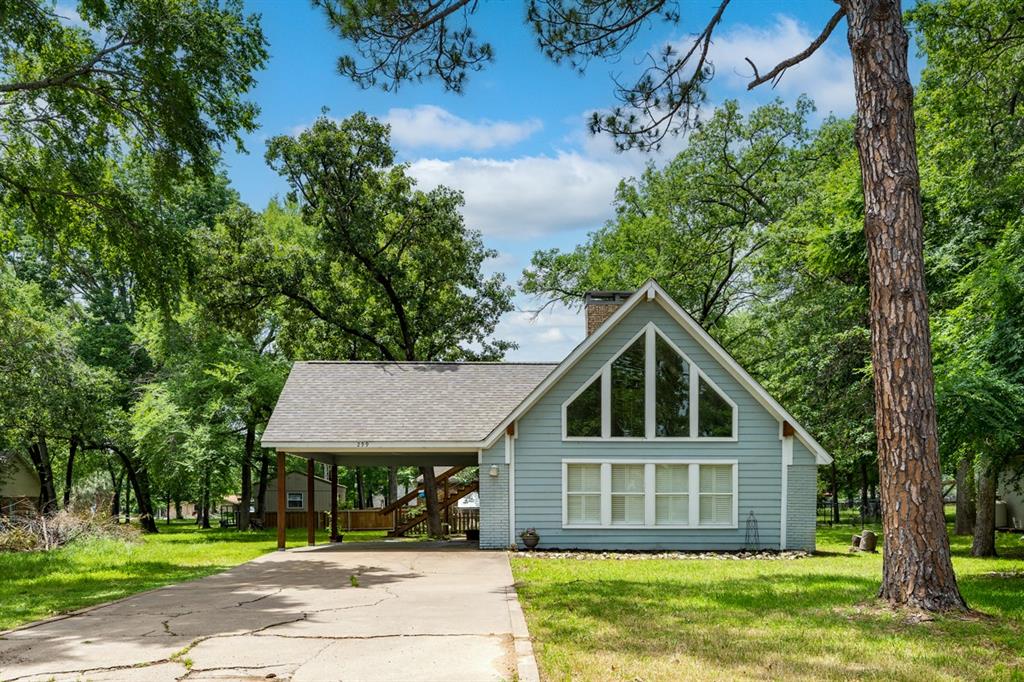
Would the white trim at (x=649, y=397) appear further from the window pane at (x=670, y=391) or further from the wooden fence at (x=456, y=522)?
the wooden fence at (x=456, y=522)

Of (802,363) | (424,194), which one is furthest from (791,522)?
(424,194)

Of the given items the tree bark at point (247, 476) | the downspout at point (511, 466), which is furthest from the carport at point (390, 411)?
the tree bark at point (247, 476)

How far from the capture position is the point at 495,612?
9.70 meters

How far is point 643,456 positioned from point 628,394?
→ 54.0 inches

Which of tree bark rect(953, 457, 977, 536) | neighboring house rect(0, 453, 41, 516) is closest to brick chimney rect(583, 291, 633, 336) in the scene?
tree bark rect(953, 457, 977, 536)

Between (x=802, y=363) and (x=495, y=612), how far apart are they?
15956mm

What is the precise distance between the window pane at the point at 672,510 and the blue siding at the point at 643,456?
0.20m

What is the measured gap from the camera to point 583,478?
60.6ft

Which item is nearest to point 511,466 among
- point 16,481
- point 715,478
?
point 715,478

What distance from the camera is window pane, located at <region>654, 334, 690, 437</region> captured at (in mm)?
18422

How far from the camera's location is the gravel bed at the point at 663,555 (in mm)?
17080

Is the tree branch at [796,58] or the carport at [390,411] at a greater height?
the tree branch at [796,58]

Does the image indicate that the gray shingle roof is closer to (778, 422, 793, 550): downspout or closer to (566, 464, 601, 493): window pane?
(566, 464, 601, 493): window pane

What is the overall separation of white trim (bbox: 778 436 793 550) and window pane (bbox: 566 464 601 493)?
12.9ft
